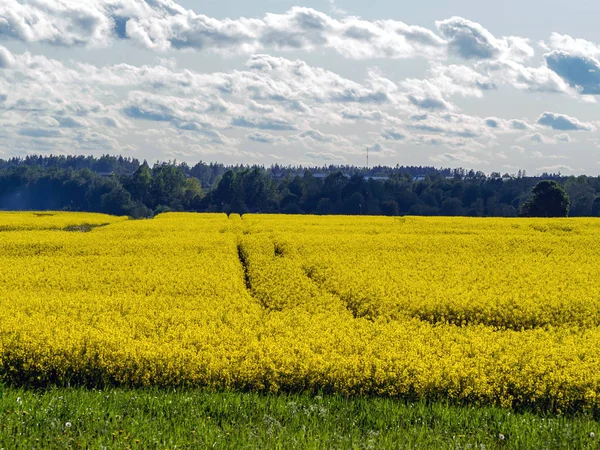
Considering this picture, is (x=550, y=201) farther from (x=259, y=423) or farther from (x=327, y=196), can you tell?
(x=259, y=423)

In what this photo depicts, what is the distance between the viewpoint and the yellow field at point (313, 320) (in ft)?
33.2

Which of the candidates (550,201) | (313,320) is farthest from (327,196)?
(313,320)

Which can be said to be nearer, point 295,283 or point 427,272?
point 295,283

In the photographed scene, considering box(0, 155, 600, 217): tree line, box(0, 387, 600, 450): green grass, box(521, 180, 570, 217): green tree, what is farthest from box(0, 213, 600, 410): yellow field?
box(0, 155, 600, 217): tree line

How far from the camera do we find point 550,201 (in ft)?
249

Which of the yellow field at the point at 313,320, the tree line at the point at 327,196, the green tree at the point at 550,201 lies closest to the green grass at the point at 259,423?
the yellow field at the point at 313,320

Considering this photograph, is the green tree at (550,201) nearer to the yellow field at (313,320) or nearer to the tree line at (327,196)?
the tree line at (327,196)

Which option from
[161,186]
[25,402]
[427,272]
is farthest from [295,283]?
[161,186]

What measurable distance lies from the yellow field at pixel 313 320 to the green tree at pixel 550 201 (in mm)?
54990

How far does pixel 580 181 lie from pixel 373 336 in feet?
428

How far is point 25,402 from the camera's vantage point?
9.12 metres

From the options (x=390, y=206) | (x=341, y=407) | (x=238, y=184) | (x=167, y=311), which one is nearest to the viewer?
(x=341, y=407)

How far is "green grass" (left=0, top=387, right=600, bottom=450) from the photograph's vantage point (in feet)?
26.2

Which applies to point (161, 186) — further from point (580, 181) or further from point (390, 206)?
point (580, 181)
